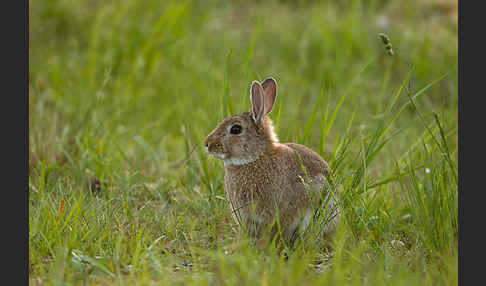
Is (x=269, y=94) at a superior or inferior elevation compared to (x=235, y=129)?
superior

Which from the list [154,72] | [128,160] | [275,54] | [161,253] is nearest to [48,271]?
[161,253]

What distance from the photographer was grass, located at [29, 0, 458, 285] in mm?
3293

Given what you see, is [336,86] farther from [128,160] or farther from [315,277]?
[315,277]

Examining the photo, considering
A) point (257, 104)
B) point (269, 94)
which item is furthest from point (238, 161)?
point (269, 94)

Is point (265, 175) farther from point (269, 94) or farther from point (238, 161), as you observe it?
point (269, 94)

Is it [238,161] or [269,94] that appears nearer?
[238,161]

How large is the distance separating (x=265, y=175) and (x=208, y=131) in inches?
41.1

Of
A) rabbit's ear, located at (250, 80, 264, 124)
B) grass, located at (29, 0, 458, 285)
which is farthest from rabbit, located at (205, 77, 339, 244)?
grass, located at (29, 0, 458, 285)

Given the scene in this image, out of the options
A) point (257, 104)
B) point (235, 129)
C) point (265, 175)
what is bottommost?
point (265, 175)

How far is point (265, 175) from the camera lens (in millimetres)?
3789

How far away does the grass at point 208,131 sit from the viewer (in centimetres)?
329

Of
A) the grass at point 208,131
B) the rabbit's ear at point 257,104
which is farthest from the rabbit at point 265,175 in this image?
the grass at point 208,131

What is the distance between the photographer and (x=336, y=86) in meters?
7.07

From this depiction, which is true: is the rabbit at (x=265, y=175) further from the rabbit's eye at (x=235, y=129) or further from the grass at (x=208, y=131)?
the grass at (x=208, y=131)
